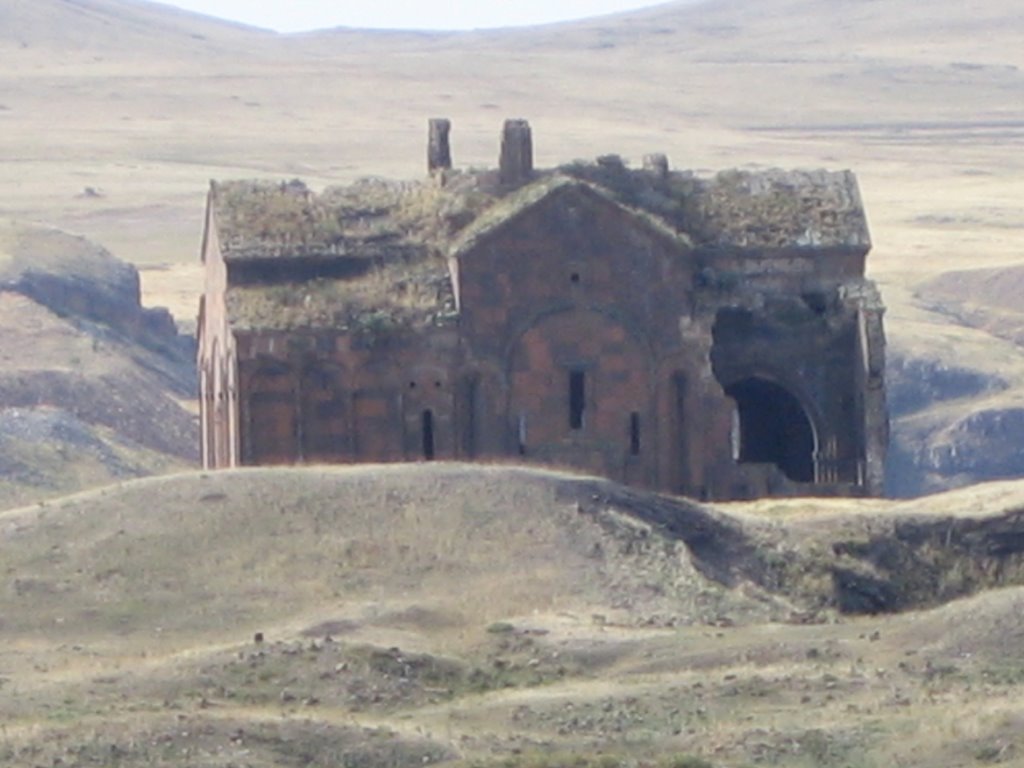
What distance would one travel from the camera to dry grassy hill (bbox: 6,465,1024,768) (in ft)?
75.9

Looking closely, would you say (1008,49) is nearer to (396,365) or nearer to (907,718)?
(396,365)

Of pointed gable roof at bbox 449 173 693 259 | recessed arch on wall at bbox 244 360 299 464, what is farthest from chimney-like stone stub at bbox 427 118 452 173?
recessed arch on wall at bbox 244 360 299 464

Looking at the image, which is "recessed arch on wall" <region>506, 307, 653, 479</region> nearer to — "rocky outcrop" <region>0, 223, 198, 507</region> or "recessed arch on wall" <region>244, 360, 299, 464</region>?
"recessed arch on wall" <region>244, 360, 299, 464</region>

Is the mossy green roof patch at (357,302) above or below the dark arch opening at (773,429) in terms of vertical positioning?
above

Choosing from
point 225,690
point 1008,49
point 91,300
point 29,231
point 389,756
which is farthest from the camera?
point 1008,49

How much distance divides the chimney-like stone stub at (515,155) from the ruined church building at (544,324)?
28mm

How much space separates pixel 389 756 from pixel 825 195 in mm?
21313

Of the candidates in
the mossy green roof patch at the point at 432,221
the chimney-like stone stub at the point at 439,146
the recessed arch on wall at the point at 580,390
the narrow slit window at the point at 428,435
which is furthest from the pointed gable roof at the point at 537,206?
the chimney-like stone stub at the point at 439,146

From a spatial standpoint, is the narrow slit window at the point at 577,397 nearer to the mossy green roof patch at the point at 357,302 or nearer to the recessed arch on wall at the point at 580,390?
the recessed arch on wall at the point at 580,390

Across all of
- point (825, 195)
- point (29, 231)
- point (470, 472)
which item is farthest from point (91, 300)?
point (470, 472)

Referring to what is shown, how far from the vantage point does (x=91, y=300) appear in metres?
67.2

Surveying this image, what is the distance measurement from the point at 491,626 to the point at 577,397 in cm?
1334

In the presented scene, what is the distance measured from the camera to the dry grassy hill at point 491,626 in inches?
911

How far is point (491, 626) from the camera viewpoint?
2811 cm
